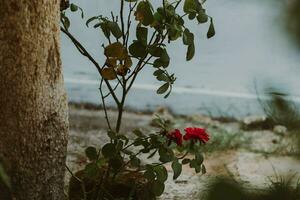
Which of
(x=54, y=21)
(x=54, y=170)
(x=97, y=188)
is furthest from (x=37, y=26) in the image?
(x=97, y=188)

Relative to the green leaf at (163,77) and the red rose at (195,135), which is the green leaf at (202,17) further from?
the red rose at (195,135)

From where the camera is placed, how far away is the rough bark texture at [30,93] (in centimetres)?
179

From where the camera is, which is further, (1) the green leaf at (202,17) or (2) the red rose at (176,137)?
(2) the red rose at (176,137)

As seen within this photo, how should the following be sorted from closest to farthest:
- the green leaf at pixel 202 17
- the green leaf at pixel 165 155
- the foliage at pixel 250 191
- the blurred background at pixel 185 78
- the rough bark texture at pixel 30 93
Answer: the foliage at pixel 250 191 → the rough bark texture at pixel 30 93 → the green leaf at pixel 202 17 → the green leaf at pixel 165 155 → the blurred background at pixel 185 78

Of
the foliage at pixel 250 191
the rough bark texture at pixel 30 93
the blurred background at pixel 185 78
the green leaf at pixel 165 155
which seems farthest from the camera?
the blurred background at pixel 185 78

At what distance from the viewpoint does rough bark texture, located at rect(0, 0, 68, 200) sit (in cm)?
179

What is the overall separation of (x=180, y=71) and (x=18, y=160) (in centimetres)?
→ 250

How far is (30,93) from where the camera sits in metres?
1.83

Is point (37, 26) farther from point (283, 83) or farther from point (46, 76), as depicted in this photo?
point (283, 83)

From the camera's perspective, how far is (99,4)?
3498 mm

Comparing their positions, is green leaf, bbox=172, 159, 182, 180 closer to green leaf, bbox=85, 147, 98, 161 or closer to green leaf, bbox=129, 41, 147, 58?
green leaf, bbox=85, 147, 98, 161

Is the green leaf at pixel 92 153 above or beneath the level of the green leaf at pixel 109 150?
beneath

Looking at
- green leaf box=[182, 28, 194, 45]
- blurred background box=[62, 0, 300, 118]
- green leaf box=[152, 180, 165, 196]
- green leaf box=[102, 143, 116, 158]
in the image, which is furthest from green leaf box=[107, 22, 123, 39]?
blurred background box=[62, 0, 300, 118]

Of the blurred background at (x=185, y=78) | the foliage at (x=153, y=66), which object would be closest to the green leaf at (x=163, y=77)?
the foliage at (x=153, y=66)
